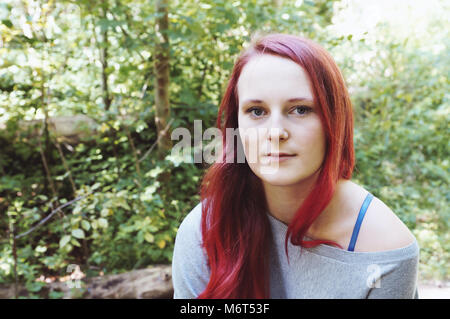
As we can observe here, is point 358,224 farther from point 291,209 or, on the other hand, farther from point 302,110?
point 302,110

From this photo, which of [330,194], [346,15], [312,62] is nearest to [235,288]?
[330,194]

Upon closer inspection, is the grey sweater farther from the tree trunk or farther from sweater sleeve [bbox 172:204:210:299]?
the tree trunk

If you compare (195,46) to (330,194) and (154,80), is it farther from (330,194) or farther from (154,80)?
(330,194)

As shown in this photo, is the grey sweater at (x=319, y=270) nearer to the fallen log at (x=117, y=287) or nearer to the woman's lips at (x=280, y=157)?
the woman's lips at (x=280, y=157)

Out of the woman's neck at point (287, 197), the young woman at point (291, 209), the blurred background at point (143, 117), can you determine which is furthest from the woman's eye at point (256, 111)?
the blurred background at point (143, 117)

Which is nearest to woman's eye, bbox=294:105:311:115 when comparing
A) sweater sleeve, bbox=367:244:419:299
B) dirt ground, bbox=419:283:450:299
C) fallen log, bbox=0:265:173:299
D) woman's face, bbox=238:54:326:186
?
woman's face, bbox=238:54:326:186

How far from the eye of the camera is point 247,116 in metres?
0.89

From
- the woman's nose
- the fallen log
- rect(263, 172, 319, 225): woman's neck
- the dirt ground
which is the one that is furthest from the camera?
the dirt ground

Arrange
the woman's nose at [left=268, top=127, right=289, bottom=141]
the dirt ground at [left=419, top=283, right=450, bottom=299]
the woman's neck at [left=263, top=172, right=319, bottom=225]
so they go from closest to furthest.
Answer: the woman's nose at [left=268, top=127, right=289, bottom=141], the woman's neck at [left=263, top=172, right=319, bottom=225], the dirt ground at [left=419, top=283, right=450, bottom=299]

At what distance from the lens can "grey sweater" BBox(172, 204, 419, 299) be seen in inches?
32.3

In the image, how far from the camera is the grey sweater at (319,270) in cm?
82

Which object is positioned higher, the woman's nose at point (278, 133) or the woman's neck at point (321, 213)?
→ the woman's nose at point (278, 133)

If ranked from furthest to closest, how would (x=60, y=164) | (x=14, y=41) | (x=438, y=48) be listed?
(x=438, y=48) → (x=60, y=164) → (x=14, y=41)

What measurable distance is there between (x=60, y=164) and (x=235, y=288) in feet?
8.67
